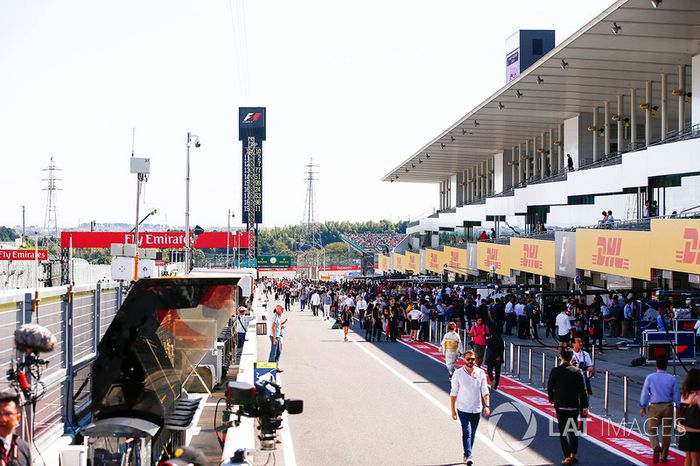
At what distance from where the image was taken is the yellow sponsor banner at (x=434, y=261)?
60944 millimetres

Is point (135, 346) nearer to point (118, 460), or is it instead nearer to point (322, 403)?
point (118, 460)

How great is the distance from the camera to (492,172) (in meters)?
70.8

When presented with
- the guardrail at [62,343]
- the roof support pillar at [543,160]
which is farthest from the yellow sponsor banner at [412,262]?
the guardrail at [62,343]

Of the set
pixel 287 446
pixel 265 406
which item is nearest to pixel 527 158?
pixel 287 446

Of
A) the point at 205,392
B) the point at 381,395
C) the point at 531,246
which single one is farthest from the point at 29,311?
the point at 531,246

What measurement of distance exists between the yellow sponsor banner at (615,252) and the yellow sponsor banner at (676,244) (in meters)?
0.61

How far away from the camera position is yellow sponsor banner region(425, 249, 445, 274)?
6094cm

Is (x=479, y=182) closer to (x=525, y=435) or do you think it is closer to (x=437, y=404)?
(x=437, y=404)

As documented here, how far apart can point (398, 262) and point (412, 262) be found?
27.0 ft

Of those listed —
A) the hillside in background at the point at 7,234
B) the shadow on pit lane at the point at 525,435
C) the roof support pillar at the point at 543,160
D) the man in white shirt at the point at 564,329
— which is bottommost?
the shadow on pit lane at the point at 525,435

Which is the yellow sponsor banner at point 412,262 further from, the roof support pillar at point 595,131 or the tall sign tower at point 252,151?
the tall sign tower at point 252,151

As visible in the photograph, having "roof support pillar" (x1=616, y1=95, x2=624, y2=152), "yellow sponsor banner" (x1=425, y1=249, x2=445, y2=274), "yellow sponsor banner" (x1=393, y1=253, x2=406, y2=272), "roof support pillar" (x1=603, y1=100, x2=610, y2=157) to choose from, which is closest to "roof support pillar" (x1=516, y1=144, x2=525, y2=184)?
"yellow sponsor banner" (x1=425, y1=249, x2=445, y2=274)

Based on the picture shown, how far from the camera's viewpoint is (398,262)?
3238 inches

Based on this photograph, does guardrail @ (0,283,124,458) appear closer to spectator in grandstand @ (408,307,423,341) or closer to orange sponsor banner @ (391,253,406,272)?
spectator in grandstand @ (408,307,423,341)
